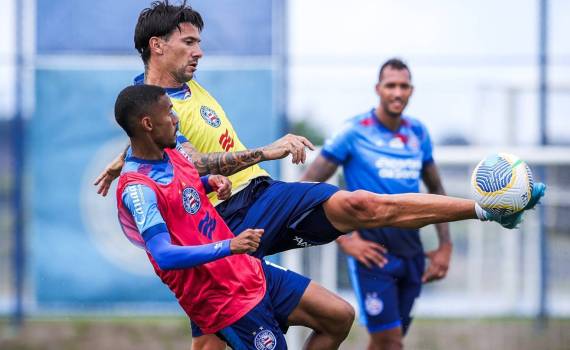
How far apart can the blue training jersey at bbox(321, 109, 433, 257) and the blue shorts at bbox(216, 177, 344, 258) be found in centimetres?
163

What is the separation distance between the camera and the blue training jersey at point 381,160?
7.18 m

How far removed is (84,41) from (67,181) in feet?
4.38

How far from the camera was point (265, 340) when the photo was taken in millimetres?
5324

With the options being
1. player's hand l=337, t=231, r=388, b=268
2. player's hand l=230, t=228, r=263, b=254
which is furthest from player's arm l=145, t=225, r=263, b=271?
player's hand l=337, t=231, r=388, b=268

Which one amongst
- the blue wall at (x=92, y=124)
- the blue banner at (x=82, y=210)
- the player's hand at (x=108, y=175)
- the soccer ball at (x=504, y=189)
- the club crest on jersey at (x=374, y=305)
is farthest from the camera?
the blue banner at (x=82, y=210)

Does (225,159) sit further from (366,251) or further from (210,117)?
(366,251)

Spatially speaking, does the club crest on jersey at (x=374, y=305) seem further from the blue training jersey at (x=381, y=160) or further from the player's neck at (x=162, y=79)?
the player's neck at (x=162, y=79)

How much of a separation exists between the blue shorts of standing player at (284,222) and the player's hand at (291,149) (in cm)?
39

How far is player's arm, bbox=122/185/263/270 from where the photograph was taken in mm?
4688

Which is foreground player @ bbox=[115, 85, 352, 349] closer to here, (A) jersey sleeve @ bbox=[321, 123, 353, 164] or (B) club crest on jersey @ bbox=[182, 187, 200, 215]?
(B) club crest on jersey @ bbox=[182, 187, 200, 215]

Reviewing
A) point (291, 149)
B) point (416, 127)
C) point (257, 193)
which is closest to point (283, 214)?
point (257, 193)

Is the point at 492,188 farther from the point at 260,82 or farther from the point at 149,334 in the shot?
the point at 149,334

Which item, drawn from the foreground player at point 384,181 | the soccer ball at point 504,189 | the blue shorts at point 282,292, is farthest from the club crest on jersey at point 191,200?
the foreground player at point 384,181

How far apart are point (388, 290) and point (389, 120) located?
1209 mm
